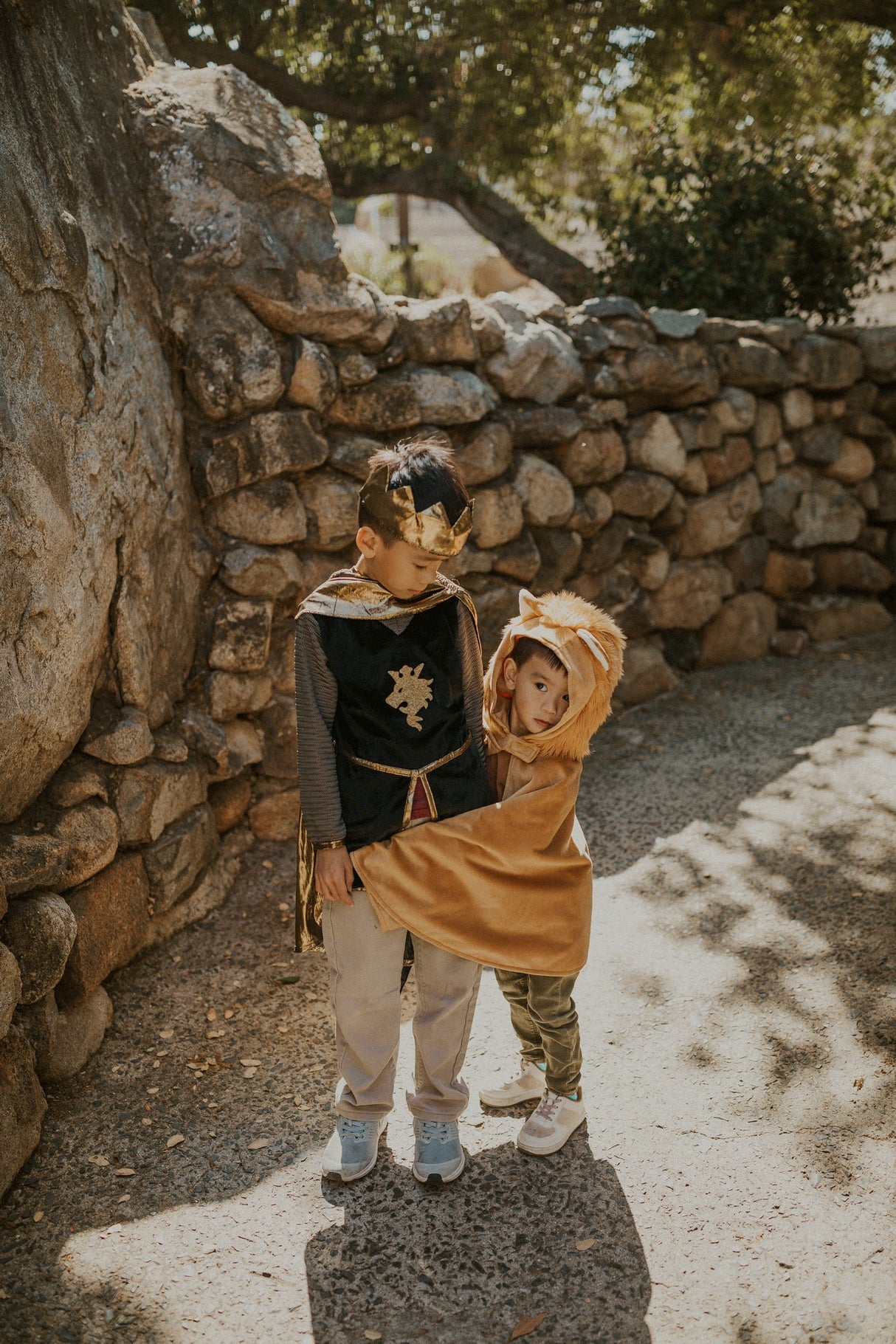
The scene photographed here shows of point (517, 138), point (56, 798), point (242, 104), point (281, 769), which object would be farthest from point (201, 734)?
point (517, 138)

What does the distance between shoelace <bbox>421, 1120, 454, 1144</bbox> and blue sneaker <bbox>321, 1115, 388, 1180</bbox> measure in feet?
0.30

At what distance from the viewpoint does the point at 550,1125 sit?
221cm

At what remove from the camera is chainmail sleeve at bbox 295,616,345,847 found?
199 cm

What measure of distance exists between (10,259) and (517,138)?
470 cm

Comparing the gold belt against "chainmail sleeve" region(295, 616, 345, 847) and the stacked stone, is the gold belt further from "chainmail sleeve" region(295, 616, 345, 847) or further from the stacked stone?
the stacked stone

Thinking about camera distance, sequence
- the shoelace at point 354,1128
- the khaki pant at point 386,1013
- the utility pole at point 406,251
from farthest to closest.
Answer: the utility pole at point 406,251 → the shoelace at point 354,1128 → the khaki pant at point 386,1013

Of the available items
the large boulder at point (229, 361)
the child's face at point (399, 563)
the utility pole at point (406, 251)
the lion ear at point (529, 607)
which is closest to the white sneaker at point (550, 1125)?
the lion ear at point (529, 607)

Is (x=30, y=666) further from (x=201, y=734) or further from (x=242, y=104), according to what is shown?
(x=242, y=104)

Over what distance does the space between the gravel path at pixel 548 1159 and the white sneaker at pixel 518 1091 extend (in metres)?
0.04

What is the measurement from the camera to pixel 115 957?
104 inches

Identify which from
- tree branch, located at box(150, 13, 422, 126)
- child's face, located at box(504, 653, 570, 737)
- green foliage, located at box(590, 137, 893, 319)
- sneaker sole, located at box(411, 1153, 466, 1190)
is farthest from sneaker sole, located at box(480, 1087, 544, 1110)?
tree branch, located at box(150, 13, 422, 126)

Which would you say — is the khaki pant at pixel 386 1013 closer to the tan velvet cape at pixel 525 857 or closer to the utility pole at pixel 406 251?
the tan velvet cape at pixel 525 857

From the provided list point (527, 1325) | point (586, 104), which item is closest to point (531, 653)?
point (527, 1325)

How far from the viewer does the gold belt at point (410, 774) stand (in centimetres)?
203
